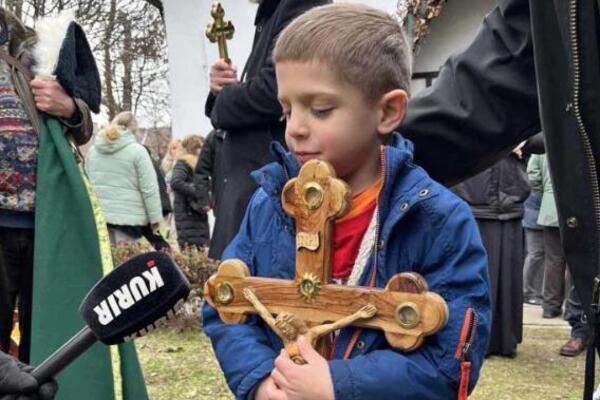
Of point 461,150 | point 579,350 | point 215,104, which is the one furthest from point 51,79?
point 579,350

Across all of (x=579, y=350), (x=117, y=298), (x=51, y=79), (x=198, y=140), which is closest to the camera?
(x=117, y=298)

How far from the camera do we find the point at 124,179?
25.4 feet

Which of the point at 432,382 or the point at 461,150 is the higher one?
the point at 461,150

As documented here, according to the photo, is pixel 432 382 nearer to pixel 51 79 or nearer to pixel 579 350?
pixel 51 79

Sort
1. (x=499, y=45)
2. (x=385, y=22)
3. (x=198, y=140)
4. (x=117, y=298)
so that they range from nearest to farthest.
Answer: (x=117, y=298)
(x=385, y=22)
(x=499, y=45)
(x=198, y=140)

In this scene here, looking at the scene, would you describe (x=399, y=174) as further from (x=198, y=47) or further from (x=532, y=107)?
(x=198, y=47)

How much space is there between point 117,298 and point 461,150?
33.7 inches

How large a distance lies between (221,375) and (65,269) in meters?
2.17

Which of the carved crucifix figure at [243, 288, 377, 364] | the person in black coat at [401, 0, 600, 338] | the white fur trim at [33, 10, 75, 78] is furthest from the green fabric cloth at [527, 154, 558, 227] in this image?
the carved crucifix figure at [243, 288, 377, 364]

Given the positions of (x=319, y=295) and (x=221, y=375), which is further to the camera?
(x=221, y=375)

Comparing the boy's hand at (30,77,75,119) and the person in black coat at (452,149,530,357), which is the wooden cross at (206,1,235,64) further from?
the person in black coat at (452,149,530,357)

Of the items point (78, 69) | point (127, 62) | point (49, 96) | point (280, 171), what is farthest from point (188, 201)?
point (127, 62)

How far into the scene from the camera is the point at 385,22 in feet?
5.52

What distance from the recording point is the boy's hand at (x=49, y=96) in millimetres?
3273
